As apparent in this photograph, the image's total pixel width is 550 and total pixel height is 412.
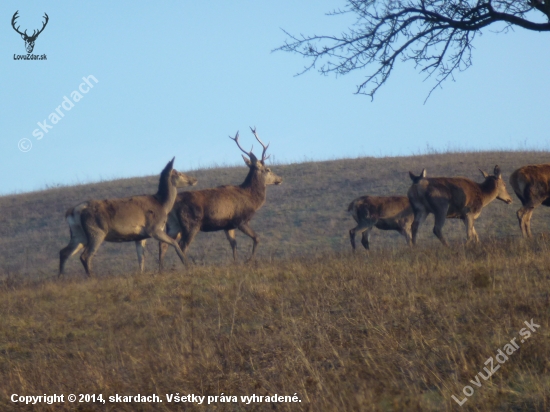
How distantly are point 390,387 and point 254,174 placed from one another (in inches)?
482

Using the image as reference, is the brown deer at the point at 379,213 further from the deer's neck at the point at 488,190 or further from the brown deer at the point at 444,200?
the deer's neck at the point at 488,190

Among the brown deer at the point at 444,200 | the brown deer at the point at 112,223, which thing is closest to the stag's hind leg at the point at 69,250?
the brown deer at the point at 112,223

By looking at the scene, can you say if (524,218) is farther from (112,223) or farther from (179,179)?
(112,223)

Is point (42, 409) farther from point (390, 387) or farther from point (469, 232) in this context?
point (469, 232)

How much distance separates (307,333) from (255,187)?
10220 millimetres

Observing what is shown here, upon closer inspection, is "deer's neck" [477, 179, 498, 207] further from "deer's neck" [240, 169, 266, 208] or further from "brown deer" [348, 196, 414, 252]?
"deer's neck" [240, 169, 266, 208]

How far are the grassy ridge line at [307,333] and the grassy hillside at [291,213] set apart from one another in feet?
21.9

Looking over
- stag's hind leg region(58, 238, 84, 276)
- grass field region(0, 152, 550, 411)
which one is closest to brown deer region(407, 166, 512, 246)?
grass field region(0, 152, 550, 411)

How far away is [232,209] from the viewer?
16.1m

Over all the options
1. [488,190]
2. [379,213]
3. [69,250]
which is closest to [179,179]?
[69,250]

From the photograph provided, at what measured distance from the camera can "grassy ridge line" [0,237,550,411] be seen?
5672 millimetres

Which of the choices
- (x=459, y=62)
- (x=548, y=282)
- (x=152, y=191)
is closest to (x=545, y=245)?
(x=548, y=282)

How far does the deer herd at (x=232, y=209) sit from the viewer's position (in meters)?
14.1

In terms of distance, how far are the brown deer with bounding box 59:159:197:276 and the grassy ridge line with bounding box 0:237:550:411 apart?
8.60 ft
